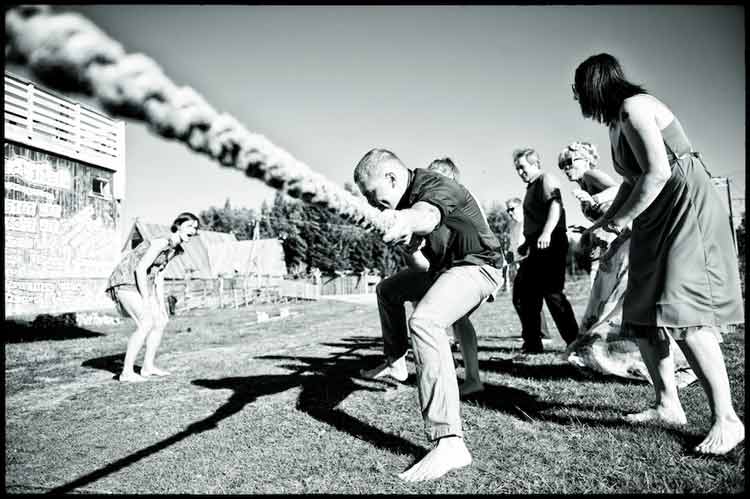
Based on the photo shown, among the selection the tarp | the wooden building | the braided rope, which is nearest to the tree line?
the tarp

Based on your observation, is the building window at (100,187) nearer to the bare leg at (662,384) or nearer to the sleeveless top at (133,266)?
the sleeveless top at (133,266)

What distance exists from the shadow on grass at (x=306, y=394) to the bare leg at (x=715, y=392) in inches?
60.3

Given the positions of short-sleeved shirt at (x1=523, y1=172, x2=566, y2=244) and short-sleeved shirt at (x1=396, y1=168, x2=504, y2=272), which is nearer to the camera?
short-sleeved shirt at (x1=396, y1=168, x2=504, y2=272)

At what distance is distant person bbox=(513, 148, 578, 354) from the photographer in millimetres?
5211

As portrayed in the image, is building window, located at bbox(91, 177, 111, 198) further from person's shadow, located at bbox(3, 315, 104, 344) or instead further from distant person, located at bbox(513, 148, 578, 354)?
distant person, located at bbox(513, 148, 578, 354)

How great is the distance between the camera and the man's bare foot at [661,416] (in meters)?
2.88

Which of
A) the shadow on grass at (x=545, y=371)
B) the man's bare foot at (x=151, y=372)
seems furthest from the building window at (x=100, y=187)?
the shadow on grass at (x=545, y=371)

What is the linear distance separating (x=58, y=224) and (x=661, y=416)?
38.6 feet

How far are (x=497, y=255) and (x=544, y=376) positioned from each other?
1919 millimetres

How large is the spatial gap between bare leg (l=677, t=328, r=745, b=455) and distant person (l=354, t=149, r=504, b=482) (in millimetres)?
1156

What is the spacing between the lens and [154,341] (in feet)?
18.6

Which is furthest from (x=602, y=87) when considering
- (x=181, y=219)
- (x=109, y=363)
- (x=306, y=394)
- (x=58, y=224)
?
(x=58, y=224)

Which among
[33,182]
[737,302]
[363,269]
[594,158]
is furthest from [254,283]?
[737,302]

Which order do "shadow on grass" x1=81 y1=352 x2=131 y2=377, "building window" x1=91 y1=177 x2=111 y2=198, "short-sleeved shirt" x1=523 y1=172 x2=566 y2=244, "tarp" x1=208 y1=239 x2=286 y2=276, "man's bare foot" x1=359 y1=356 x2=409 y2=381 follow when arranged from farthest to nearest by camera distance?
"tarp" x1=208 y1=239 x2=286 y2=276 → "building window" x1=91 y1=177 x2=111 y2=198 → "shadow on grass" x1=81 y1=352 x2=131 y2=377 → "short-sleeved shirt" x1=523 y1=172 x2=566 y2=244 → "man's bare foot" x1=359 y1=356 x2=409 y2=381
